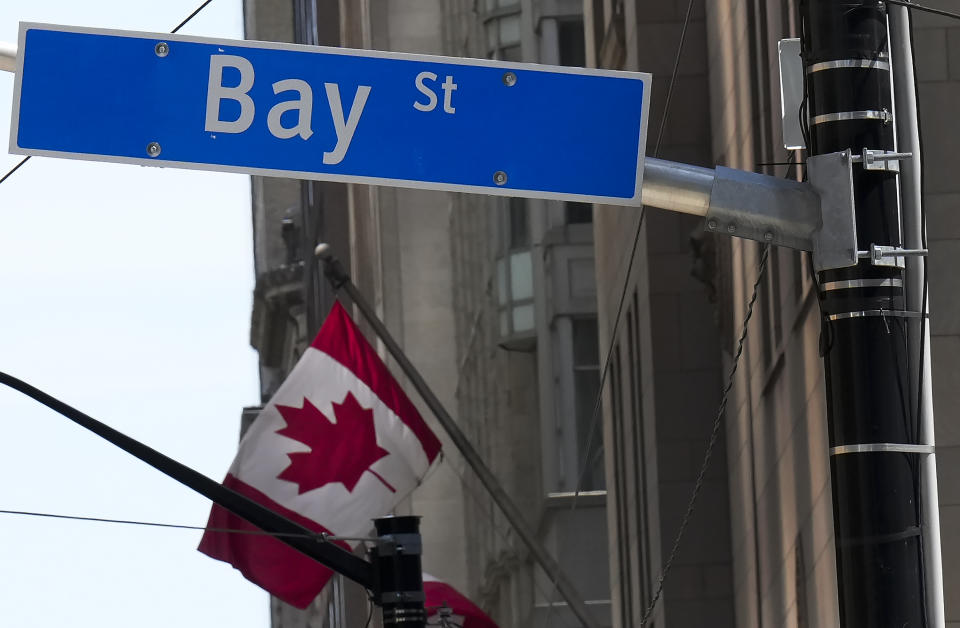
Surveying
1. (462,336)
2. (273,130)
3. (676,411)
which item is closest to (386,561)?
(273,130)

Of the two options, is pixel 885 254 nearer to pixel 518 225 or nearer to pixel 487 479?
pixel 487 479

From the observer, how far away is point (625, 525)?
25.8m

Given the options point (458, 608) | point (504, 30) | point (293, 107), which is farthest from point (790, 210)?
point (504, 30)

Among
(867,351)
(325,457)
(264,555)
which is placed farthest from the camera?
(325,457)

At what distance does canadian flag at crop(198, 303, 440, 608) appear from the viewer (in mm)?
19188

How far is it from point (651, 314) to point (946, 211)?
1047 cm

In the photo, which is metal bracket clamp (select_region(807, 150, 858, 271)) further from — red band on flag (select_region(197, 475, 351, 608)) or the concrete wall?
the concrete wall

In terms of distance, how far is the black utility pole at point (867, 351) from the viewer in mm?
5719

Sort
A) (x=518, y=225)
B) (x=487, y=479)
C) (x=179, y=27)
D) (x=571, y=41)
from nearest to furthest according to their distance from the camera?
1. (x=179, y=27)
2. (x=487, y=479)
3. (x=571, y=41)
4. (x=518, y=225)

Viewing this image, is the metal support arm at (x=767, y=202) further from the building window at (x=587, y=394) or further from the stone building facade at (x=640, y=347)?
the building window at (x=587, y=394)

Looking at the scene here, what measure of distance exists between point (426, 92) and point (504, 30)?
25.4 m

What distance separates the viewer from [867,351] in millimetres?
5867

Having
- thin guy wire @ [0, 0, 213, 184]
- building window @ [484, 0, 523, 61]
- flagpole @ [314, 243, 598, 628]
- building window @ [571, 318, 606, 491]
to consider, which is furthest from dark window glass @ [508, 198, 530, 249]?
thin guy wire @ [0, 0, 213, 184]

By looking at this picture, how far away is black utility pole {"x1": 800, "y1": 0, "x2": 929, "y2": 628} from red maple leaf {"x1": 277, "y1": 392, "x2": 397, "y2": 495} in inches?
543
